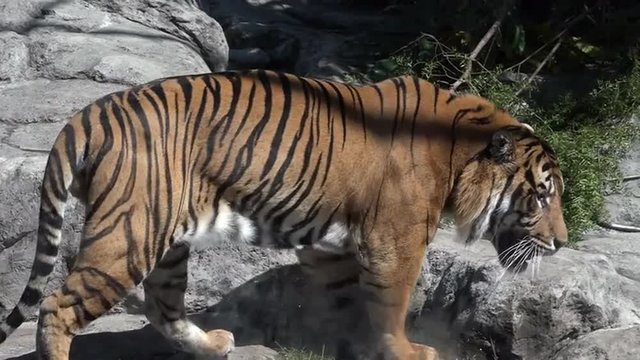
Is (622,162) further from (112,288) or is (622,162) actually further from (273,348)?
(112,288)

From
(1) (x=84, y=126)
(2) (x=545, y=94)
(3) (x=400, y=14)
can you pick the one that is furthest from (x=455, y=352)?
(3) (x=400, y=14)

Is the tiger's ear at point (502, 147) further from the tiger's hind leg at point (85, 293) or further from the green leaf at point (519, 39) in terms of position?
the green leaf at point (519, 39)

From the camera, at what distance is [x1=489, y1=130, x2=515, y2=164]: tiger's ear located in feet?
15.8

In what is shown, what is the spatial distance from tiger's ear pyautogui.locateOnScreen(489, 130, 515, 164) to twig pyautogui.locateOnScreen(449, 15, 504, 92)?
2.25 metres

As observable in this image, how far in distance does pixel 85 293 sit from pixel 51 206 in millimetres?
359

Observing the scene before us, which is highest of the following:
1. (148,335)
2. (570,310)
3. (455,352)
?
(570,310)

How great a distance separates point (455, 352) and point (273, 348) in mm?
852

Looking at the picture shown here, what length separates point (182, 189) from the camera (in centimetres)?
439

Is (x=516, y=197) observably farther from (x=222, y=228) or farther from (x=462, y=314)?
(x=222, y=228)

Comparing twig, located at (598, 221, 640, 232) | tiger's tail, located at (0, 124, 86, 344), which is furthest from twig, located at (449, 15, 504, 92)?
tiger's tail, located at (0, 124, 86, 344)

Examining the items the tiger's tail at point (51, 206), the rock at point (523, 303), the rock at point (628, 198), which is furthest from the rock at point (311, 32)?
the tiger's tail at point (51, 206)

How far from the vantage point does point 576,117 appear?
7.54m

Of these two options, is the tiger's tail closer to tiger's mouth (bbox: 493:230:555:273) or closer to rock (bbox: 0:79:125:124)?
rock (bbox: 0:79:125:124)

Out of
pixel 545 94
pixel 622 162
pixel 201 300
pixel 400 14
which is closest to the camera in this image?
pixel 201 300
